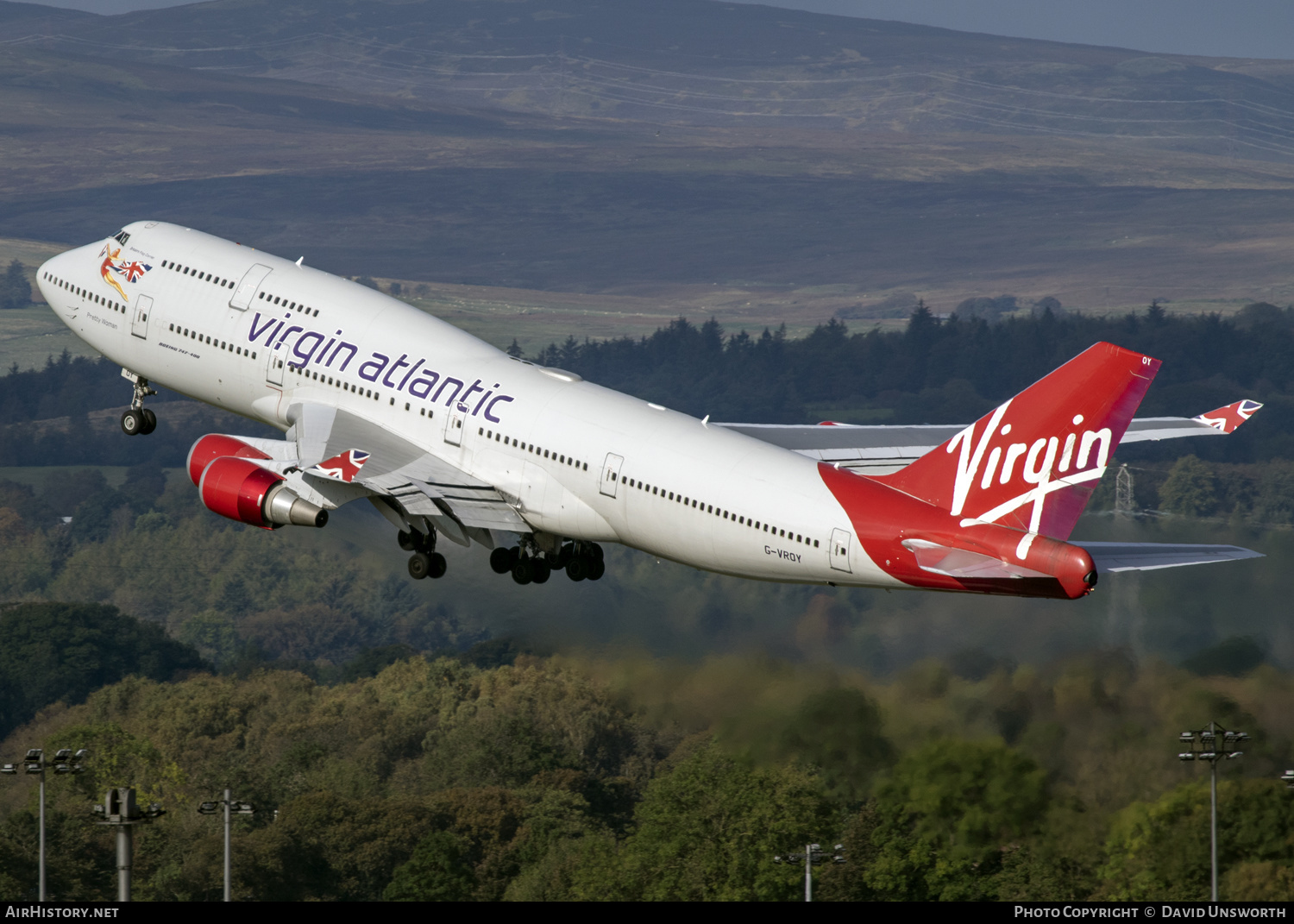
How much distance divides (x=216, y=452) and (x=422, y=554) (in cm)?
576

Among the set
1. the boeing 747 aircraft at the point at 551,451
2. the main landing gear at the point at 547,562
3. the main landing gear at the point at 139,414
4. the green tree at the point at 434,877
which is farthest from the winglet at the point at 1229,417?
the green tree at the point at 434,877

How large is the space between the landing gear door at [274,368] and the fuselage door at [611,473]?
10.5 meters

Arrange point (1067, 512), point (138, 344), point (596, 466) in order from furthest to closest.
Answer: point (138, 344) < point (596, 466) < point (1067, 512)

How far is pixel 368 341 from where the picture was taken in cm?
5038

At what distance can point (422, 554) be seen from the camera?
50.2 m

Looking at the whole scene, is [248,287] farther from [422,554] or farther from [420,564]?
[420,564]

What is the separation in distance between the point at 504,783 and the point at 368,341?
70611 mm

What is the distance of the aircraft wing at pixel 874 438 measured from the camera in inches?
1994

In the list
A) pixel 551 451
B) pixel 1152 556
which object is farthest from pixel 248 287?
pixel 1152 556

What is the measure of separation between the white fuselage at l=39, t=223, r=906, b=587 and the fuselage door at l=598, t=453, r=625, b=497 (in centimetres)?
4

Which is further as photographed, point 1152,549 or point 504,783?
point 504,783

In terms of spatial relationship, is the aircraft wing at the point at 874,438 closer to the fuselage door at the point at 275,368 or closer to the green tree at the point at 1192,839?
the fuselage door at the point at 275,368

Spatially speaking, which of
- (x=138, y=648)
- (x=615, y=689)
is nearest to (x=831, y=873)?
(x=615, y=689)

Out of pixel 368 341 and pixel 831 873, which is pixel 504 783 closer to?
pixel 831 873
